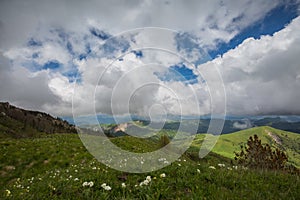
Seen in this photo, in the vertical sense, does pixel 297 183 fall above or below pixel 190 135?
below

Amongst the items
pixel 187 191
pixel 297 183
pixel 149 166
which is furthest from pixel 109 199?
pixel 297 183

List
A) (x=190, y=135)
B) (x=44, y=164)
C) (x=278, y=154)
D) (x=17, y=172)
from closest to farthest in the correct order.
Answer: (x=190, y=135), (x=278, y=154), (x=17, y=172), (x=44, y=164)

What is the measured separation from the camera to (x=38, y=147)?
78.0 ft

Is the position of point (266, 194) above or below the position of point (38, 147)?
below

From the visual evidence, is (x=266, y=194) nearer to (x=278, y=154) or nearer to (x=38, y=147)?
(x=278, y=154)

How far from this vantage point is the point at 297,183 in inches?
283

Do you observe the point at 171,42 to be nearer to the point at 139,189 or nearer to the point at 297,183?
the point at 139,189

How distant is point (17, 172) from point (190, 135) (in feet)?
56.7

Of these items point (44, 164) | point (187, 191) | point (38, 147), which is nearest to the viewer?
point (187, 191)

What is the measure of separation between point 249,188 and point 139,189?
3.43 m

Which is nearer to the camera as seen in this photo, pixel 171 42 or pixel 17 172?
pixel 171 42

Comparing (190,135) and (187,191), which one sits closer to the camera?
(187,191)

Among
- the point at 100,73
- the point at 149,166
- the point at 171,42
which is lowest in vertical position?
the point at 149,166

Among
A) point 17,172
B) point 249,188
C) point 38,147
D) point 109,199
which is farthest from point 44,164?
point 249,188
